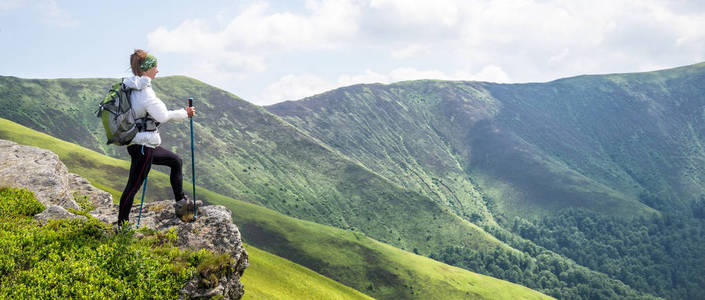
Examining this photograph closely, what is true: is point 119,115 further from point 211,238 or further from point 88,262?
point 211,238

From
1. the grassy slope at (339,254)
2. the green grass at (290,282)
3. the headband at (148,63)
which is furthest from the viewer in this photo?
the grassy slope at (339,254)

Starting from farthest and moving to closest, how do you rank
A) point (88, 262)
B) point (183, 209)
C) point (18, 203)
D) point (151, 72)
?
point (18, 203)
point (183, 209)
point (151, 72)
point (88, 262)

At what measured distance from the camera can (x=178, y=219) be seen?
46.8 feet

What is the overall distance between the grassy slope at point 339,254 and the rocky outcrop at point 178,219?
120 m

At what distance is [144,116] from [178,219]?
394 centimetres

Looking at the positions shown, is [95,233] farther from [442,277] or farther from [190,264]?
[442,277]

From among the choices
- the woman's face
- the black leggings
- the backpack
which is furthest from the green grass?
the woman's face

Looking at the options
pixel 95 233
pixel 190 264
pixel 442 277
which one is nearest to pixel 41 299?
pixel 95 233

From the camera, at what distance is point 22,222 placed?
13336mm

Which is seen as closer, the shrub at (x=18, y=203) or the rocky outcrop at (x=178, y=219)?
the rocky outcrop at (x=178, y=219)

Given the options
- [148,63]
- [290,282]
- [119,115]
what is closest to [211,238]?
[119,115]

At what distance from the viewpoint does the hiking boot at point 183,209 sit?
14027 mm

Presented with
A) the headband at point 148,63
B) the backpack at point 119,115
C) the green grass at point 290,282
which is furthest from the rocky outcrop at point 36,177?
the green grass at point 290,282

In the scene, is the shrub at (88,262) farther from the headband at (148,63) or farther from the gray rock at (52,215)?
the headband at (148,63)
